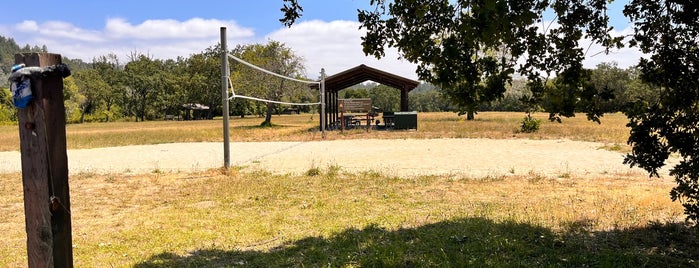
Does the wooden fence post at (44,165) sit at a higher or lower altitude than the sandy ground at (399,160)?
higher

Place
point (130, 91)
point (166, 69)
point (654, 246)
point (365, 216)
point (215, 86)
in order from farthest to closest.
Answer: point (166, 69)
point (130, 91)
point (215, 86)
point (365, 216)
point (654, 246)

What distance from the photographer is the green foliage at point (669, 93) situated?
113 inches

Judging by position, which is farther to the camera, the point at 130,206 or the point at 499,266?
the point at 130,206

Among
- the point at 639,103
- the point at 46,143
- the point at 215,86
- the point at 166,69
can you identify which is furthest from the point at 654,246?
the point at 166,69

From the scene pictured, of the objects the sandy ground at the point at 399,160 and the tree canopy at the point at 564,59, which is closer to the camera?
the tree canopy at the point at 564,59

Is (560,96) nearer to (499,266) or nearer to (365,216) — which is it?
(499,266)

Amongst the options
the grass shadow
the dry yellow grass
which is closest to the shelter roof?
the dry yellow grass

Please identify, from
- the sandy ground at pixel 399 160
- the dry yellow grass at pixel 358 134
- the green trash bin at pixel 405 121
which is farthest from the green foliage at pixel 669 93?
the green trash bin at pixel 405 121

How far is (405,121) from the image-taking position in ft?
67.1

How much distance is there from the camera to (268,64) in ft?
94.3

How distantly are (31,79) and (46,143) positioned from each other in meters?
0.30

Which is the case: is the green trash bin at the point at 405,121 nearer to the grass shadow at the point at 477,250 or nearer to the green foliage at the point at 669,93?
the grass shadow at the point at 477,250

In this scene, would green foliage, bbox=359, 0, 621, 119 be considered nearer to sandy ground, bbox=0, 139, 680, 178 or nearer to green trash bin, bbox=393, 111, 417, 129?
sandy ground, bbox=0, 139, 680, 178

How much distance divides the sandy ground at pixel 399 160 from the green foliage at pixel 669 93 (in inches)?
176
